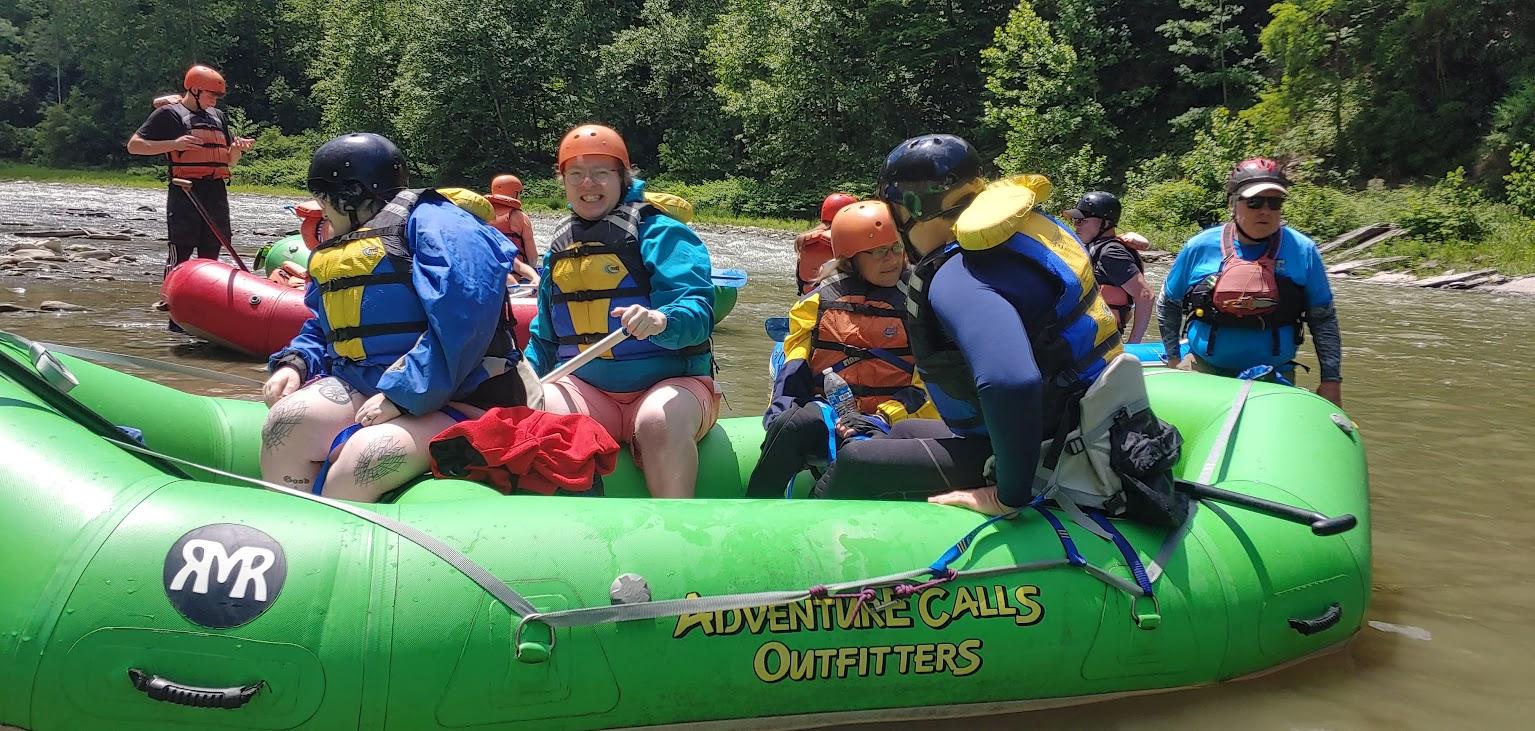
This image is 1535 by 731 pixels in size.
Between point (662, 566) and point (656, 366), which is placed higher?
point (656, 366)

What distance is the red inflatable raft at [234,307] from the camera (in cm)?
670

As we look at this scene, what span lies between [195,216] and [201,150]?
1.91ft

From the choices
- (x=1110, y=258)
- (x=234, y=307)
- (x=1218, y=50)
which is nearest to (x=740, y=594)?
(x=1110, y=258)

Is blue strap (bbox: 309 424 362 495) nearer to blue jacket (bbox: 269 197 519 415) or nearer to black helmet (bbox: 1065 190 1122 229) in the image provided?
blue jacket (bbox: 269 197 519 415)

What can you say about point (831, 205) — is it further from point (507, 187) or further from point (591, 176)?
point (507, 187)

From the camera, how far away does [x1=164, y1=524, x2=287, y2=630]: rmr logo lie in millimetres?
2082

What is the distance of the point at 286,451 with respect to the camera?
2.80m

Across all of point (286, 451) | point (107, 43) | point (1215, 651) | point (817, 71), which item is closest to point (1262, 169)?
point (1215, 651)

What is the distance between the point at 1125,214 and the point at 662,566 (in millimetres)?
20640

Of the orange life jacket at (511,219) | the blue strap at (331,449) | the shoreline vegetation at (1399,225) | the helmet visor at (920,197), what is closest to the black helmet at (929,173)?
the helmet visor at (920,197)

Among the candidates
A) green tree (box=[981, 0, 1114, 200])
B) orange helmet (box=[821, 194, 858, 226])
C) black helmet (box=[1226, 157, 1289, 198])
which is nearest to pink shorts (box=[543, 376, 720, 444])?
orange helmet (box=[821, 194, 858, 226])

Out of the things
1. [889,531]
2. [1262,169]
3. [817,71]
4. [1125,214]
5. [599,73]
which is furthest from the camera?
[599,73]

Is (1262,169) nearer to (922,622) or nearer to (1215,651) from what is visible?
(1215,651)

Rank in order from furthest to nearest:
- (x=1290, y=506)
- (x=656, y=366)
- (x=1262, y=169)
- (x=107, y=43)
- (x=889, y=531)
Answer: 1. (x=107, y=43)
2. (x=1262, y=169)
3. (x=656, y=366)
4. (x=1290, y=506)
5. (x=889, y=531)
